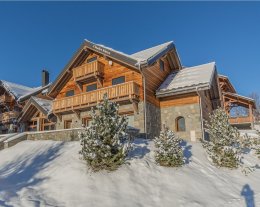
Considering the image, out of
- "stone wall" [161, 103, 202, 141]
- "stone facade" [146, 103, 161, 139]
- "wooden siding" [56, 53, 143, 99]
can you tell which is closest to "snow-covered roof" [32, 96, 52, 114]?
"wooden siding" [56, 53, 143, 99]

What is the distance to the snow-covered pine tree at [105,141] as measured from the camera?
9.27m

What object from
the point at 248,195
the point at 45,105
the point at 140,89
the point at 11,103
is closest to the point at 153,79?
the point at 140,89

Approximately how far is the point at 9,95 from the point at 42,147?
2343 cm

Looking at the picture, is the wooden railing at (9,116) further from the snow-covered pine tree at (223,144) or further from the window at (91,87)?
the snow-covered pine tree at (223,144)

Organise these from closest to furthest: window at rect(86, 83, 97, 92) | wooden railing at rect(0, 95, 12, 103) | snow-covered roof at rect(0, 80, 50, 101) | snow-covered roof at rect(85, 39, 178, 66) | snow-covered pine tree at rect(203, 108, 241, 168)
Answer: snow-covered pine tree at rect(203, 108, 241, 168), snow-covered roof at rect(85, 39, 178, 66), window at rect(86, 83, 97, 92), snow-covered roof at rect(0, 80, 50, 101), wooden railing at rect(0, 95, 12, 103)

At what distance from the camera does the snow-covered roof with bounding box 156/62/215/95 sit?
19.0 m

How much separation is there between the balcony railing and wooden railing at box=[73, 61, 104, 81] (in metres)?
1.87

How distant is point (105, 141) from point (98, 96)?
10428mm

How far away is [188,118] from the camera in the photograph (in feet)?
64.3

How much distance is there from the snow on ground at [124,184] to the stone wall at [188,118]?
6765mm

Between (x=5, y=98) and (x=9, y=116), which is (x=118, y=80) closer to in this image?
(x=9, y=116)

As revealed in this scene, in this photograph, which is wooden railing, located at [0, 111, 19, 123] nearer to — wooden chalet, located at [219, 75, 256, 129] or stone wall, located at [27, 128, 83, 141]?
stone wall, located at [27, 128, 83, 141]

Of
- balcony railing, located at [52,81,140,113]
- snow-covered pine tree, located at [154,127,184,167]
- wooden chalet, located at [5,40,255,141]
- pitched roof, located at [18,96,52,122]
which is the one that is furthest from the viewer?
pitched roof, located at [18,96,52,122]

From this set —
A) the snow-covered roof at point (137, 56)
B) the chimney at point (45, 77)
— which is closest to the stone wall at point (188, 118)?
the snow-covered roof at point (137, 56)
